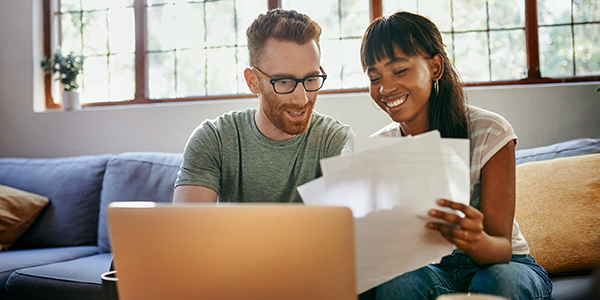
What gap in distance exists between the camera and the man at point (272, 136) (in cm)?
130

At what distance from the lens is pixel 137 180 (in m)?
2.17

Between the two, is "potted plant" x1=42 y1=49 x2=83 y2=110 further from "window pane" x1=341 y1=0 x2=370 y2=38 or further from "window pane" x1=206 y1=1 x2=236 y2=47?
"window pane" x1=341 y1=0 x2=370 y2=38

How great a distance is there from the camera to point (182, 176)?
4.25ft

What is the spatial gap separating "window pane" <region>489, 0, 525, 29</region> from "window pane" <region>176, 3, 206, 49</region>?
5.74 feet

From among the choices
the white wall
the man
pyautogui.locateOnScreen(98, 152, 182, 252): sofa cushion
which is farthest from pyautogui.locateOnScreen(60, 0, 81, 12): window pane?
the man

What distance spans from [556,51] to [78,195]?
2721 millimetres

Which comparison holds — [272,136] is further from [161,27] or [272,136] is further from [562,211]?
[161,27]

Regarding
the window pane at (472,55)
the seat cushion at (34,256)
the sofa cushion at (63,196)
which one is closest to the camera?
the seat cushion at (34,256)

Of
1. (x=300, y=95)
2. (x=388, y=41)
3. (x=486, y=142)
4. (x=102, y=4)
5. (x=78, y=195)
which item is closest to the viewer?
(x=486, y=142)

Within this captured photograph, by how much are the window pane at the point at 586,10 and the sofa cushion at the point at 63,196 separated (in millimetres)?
2737

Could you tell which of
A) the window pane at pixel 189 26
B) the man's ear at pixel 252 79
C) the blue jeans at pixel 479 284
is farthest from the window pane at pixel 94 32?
the blue jeans at pixel 479 284

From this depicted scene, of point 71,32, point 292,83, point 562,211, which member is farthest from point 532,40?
point 71,32

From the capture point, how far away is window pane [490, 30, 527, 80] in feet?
8.10

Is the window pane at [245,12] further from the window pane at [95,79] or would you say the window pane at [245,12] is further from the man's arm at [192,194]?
the man's arm at [192,194]
